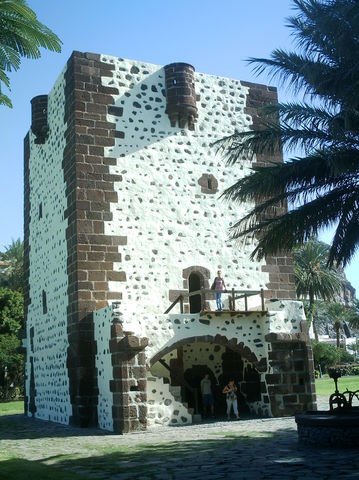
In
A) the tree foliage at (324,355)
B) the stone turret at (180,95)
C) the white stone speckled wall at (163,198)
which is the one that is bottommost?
the tree foliage at (324,355)

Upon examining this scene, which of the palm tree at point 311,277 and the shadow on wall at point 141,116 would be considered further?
the palm tree at point 311,277

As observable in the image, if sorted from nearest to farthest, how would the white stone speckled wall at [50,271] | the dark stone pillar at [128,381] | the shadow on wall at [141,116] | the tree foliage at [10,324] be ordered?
the dark stone pillar at [128,381] < the white stone speckled wall at [50,271] < the shadow on wall at [141,116] < the tree foliage at [10,324]

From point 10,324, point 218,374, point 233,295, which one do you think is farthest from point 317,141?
point 10,324

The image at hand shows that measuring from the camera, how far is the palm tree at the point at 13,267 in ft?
137

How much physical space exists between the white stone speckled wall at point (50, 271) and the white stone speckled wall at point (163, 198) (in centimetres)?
201

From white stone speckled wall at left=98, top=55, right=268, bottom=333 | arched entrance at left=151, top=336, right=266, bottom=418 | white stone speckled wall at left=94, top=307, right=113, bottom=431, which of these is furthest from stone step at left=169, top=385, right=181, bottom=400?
white stone speckled wall at left=98, top=55, right=268, bottom=333

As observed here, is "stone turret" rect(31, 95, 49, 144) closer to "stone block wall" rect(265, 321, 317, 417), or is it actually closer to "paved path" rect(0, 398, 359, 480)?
"paved path" rect(0, 398, 359, 480)

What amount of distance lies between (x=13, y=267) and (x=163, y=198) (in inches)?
1055

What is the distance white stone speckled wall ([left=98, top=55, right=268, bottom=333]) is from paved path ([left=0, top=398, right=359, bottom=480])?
4524 millimetres

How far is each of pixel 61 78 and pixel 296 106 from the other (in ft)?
31.5

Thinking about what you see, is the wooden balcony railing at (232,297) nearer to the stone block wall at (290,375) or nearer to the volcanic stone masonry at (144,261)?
the volcanic stone masonry at (144,261)

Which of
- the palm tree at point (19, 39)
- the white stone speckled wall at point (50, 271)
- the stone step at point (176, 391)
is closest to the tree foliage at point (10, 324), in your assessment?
the white stone speckled wall at point (50, 271)

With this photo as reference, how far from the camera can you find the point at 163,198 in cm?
1908

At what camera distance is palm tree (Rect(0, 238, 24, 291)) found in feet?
137
